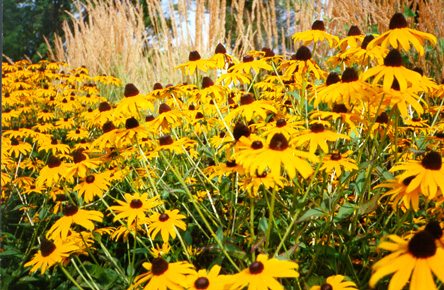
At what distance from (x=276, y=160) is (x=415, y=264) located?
42cm

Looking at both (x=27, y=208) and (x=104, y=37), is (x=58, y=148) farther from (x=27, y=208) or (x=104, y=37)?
(x=104, y=37)

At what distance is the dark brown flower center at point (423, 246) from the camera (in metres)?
0.72

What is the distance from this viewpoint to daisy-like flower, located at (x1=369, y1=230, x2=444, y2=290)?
692 mm

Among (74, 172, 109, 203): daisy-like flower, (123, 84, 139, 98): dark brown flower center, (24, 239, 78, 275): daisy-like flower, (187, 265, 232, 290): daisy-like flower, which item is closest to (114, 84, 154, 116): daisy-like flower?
(123, 84, 139, 98): dark brown flower center

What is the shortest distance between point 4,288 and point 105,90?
4.68 m

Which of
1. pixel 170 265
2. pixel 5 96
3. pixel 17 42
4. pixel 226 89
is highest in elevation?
pixel 226 89

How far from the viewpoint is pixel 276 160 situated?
102 cm

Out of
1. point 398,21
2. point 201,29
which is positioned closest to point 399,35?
point 398,21

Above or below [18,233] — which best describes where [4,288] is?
above

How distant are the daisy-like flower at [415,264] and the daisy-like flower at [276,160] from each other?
0.30 meters

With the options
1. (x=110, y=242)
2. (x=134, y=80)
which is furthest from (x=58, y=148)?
(x=134, y=80)

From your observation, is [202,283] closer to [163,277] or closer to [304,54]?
[163,277]

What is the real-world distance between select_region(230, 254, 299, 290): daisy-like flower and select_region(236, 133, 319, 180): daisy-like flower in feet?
0.70

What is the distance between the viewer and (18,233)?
2498 mm
